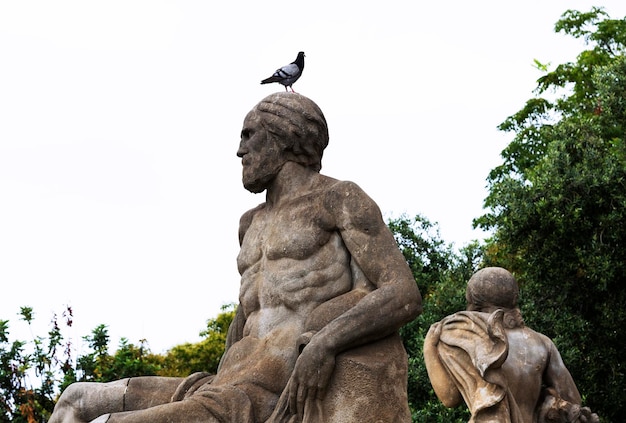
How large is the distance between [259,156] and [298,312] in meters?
1.03

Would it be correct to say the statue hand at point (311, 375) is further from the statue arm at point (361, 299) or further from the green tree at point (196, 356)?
the green tree at point (196, 356)

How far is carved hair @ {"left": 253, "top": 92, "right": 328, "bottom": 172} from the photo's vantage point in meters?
7.59

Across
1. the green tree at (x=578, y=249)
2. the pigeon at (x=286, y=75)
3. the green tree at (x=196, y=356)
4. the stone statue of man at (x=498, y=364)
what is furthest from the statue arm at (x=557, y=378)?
the green tree at (x=196, y=356)

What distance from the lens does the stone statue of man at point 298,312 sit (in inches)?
269

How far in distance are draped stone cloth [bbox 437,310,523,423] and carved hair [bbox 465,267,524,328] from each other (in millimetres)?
152

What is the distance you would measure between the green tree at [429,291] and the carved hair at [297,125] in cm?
1094

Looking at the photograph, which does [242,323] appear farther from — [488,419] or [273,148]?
[488,419]

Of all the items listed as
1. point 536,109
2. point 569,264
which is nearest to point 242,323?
point 569,264

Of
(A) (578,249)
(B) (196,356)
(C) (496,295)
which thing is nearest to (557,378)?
(C) (496,295)

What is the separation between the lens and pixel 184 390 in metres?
7.25

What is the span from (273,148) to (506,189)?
1184 cm

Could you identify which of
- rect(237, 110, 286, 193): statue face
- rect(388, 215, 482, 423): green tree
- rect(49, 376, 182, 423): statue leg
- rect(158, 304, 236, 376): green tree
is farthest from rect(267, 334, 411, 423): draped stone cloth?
rect(158, 304, 236, 376): green tree

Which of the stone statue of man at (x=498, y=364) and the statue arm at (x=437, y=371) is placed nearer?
the stone statue of man at (x=498, y=364)

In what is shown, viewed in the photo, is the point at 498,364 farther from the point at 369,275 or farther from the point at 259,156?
the point at 259,156
